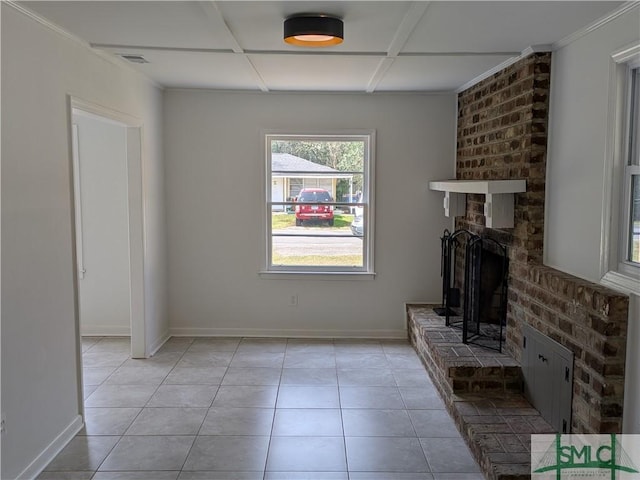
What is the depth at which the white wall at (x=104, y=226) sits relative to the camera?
5535mm

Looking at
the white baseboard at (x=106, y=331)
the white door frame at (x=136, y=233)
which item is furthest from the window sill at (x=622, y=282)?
the white baseboard at (x=106, y=331)

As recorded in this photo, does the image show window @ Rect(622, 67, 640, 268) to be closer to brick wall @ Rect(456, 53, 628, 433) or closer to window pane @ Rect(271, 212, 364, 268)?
brick wall @ Rect(456, 53, 628, 433)

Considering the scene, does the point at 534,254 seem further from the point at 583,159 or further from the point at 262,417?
the point at 262,417

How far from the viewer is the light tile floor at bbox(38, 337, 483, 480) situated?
10.3 feet

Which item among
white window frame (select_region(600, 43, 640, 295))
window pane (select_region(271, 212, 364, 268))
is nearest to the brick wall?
white window frame (select_region(600, 43, 640, 295))

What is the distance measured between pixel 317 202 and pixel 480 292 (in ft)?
6.13

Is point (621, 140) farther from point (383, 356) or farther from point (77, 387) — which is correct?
point (77, 387)

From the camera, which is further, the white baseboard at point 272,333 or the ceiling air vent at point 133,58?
the white baseboard at point 272,333

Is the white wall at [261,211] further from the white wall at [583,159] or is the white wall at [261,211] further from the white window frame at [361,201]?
the white wall at [583,159]

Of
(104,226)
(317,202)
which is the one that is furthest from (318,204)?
(104,226)

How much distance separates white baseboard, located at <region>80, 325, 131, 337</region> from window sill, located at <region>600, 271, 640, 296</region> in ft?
14.8

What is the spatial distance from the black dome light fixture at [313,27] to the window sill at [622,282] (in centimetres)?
187

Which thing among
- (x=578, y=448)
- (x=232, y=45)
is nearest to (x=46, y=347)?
(x=232, y=45)

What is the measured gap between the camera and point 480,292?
4.82 metres
